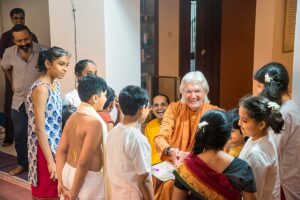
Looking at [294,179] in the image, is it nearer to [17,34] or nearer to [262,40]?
[262,40]

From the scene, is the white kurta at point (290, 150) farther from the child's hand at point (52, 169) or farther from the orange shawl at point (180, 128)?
the child's hand at point (52, 169)

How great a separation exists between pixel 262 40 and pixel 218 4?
78.4 inches

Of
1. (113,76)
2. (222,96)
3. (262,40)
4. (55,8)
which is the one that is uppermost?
(55,8)

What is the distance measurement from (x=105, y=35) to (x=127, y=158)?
136 centimetres

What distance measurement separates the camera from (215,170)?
1.47 metres

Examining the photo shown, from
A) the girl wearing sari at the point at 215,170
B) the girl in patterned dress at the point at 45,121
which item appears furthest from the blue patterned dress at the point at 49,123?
the girl wearing sari at the point at 215,170

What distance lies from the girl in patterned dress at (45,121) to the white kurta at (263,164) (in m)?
1.20

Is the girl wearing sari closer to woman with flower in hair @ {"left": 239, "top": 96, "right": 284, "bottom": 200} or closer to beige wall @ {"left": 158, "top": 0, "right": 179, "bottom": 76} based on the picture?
woman with flower in hair @ {"left": 239, "top": 96, "right": 284, "bottom": 200}

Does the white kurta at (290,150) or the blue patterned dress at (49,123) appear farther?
the blue patterned dress at (49,123)

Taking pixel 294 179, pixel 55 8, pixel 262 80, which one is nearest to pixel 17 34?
pixel 55 8

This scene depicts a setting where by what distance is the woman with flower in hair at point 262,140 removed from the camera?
1.59 m

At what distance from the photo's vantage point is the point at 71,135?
1.86 meters

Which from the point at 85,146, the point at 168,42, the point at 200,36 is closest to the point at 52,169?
the point at 85,146

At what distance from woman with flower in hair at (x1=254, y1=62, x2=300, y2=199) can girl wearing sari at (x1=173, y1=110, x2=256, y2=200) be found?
0.49 metres
